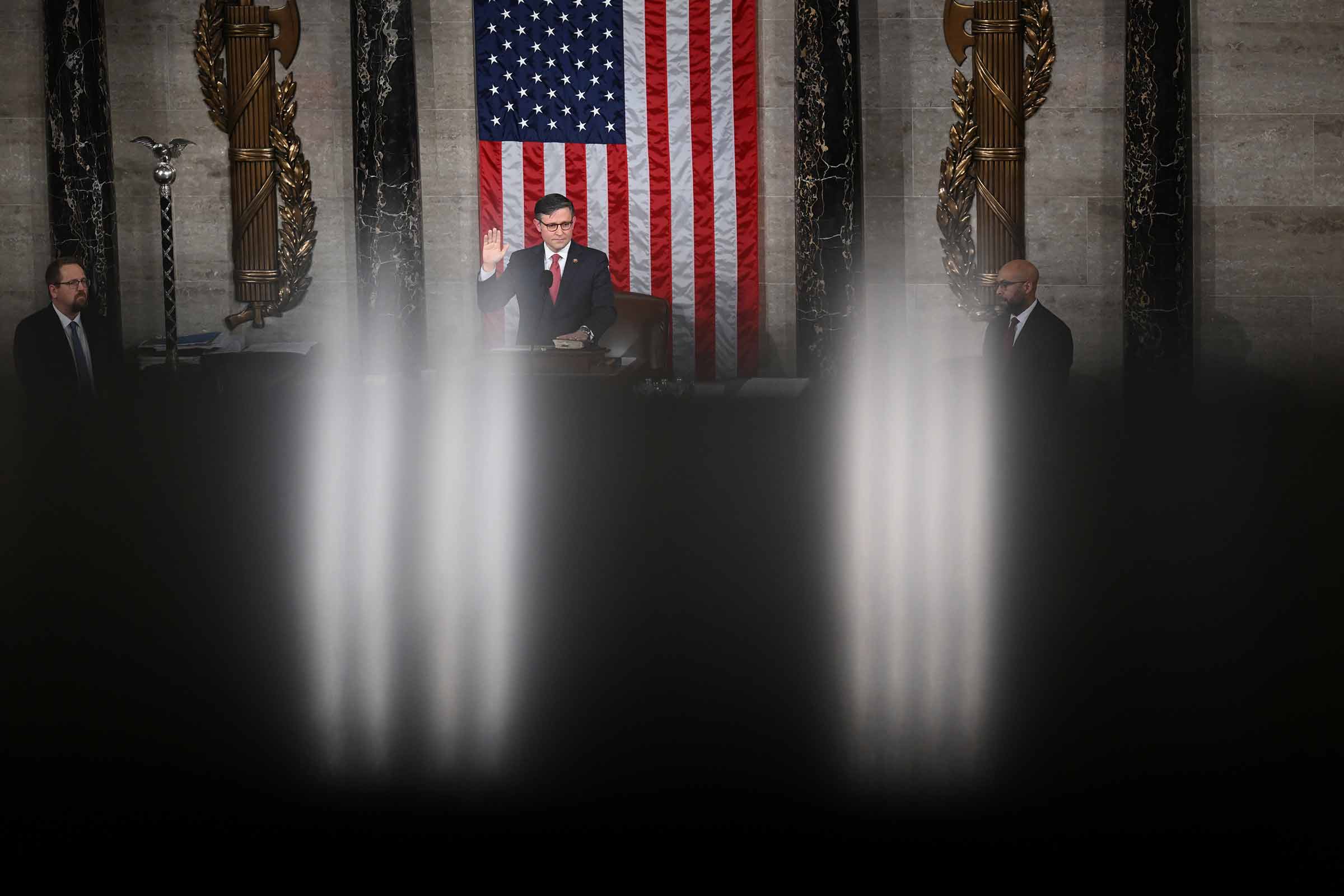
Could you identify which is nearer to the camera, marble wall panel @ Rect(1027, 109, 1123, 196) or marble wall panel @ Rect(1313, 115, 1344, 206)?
marble wall panel @ Rect(1313, 115, 1344, 206)

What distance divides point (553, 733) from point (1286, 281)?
9024 mm

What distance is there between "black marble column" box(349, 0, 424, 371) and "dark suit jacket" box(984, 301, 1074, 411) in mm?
4862

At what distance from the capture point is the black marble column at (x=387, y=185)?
9.09 metres

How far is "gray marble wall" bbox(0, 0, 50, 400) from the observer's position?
9.49 metres

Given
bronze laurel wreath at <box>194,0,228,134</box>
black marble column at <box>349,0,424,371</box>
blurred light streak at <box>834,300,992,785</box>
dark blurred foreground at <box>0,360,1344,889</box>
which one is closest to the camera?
dark blurred foreground at <box>0,360,1344,889</box>

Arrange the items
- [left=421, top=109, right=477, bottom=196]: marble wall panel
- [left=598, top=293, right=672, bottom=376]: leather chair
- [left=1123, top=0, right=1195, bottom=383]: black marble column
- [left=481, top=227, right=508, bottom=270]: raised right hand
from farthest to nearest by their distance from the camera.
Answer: [left=421, top=109, right=477, bottom=196]: marble wall panel, [left=1123, top=0, right=1195, bottom=383]: black marble column, [left=598, top=293, right=672, bottom=376]: leather chair, [left=481, top=227, right=508, bottom=270]: raised right hand

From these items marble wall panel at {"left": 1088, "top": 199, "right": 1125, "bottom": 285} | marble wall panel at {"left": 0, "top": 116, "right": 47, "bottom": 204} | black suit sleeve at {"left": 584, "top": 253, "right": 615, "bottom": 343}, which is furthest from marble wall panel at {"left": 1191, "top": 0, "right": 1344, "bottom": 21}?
marble wall panel at {"left": 0, "top": 116, "right": 47, "bottom": 204}

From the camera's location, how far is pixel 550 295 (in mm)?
7578

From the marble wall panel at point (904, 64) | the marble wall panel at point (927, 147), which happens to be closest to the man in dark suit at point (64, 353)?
the marble wall panel at point (904, 64)

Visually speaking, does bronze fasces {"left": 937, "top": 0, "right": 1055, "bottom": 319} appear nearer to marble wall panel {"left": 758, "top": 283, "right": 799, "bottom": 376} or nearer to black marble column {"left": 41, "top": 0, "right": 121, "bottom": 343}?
marble wall panel {"left": 758, "top": 283, "right": 799, "bottom": 376}

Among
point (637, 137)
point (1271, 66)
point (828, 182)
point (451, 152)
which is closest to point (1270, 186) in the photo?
point (1271, 66)

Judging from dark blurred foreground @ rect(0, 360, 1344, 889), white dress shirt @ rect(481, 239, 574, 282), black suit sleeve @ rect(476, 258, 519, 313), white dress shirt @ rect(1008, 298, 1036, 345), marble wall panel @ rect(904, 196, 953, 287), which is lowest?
dark blurred foreground @ rect(0, 360, 1344, 889)

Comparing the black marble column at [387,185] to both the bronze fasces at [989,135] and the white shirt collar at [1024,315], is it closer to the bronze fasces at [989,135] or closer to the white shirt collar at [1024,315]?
the bronze fasces at [989,135]

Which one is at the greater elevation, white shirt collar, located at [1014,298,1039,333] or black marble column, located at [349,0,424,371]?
black marble column, located at [349,0,424,371]
